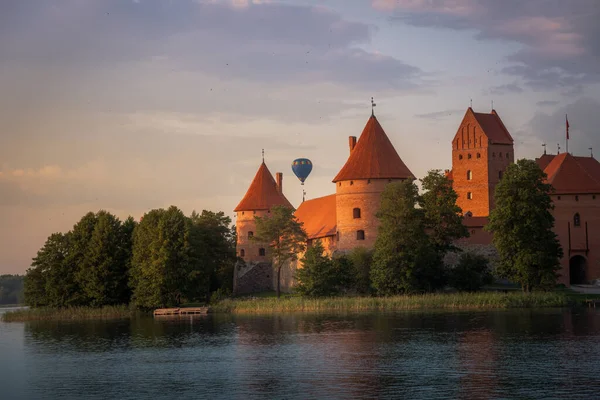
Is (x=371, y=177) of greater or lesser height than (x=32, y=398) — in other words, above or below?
above

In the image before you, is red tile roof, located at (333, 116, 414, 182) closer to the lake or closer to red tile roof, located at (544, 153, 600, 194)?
red tile roof, located at (544, 153, 600, 194)

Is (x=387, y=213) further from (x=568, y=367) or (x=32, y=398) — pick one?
(x=32, y=398)

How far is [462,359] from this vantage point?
29.1 m

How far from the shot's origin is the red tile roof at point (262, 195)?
217ft

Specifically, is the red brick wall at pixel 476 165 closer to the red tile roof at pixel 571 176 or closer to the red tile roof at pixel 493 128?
the red tile roof at pixel 493 128

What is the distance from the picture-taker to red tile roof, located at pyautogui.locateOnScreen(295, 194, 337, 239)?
59219mm

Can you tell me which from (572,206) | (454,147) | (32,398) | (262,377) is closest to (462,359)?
(262,377)

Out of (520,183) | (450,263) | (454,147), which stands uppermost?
(454,147)

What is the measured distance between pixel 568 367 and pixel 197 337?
17.2 metres

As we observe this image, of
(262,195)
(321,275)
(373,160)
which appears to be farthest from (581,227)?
(262,195)

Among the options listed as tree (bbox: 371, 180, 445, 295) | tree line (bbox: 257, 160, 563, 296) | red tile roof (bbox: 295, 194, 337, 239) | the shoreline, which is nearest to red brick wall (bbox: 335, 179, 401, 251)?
tree line (bbox: 257, 160, 563, 296)

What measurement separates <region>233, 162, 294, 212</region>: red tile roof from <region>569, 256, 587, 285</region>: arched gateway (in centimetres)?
1980

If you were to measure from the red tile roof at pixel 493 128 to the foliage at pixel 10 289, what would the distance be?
184 ft

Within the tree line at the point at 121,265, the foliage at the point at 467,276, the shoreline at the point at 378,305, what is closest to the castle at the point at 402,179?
the foliage at the point at 467,276
